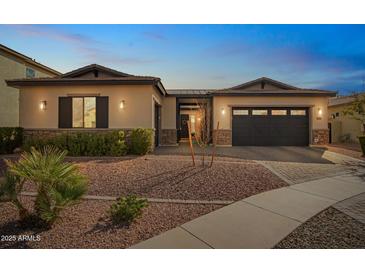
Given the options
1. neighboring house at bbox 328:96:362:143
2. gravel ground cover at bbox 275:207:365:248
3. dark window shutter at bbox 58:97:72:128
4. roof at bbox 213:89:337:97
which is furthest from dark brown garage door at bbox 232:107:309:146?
gravel ground cover at bbox 275:207:365:248

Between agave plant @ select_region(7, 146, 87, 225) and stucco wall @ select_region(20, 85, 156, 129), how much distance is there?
7.01m

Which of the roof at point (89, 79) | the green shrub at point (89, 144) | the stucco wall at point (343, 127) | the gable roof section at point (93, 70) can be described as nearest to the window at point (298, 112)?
the stucco wall at point (343, 127)

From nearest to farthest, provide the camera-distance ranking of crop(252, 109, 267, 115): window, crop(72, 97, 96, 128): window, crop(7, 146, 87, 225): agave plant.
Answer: crop(7, 146, 87, 225): agave plant
crop(72, 97, 96, 128): window
crop(252, 109, 267, 115): window

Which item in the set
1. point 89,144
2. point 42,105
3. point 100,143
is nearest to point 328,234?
point 100,143

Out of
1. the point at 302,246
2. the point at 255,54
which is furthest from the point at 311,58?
the point at 302,246

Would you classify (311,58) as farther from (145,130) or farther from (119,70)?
(119,70)

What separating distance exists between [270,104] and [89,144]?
11499 millimetres

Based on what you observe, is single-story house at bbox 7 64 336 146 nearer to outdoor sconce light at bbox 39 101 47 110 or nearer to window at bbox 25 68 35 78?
outdoor sconce light at bbox 39 101 47 110

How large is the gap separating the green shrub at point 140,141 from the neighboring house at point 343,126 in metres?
16.8

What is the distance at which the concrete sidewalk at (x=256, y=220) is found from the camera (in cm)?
286

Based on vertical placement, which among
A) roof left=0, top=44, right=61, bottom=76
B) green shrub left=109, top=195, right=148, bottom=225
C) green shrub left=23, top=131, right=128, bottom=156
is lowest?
green shrub left=109, top=195, right=148, bottom=225

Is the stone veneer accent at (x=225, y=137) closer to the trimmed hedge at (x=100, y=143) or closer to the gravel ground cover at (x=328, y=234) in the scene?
the trimmed hedge at (x=100, y=143)

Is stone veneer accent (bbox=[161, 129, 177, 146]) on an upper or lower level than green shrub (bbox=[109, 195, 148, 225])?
upper

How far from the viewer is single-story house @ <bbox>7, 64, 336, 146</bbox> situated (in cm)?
1023
